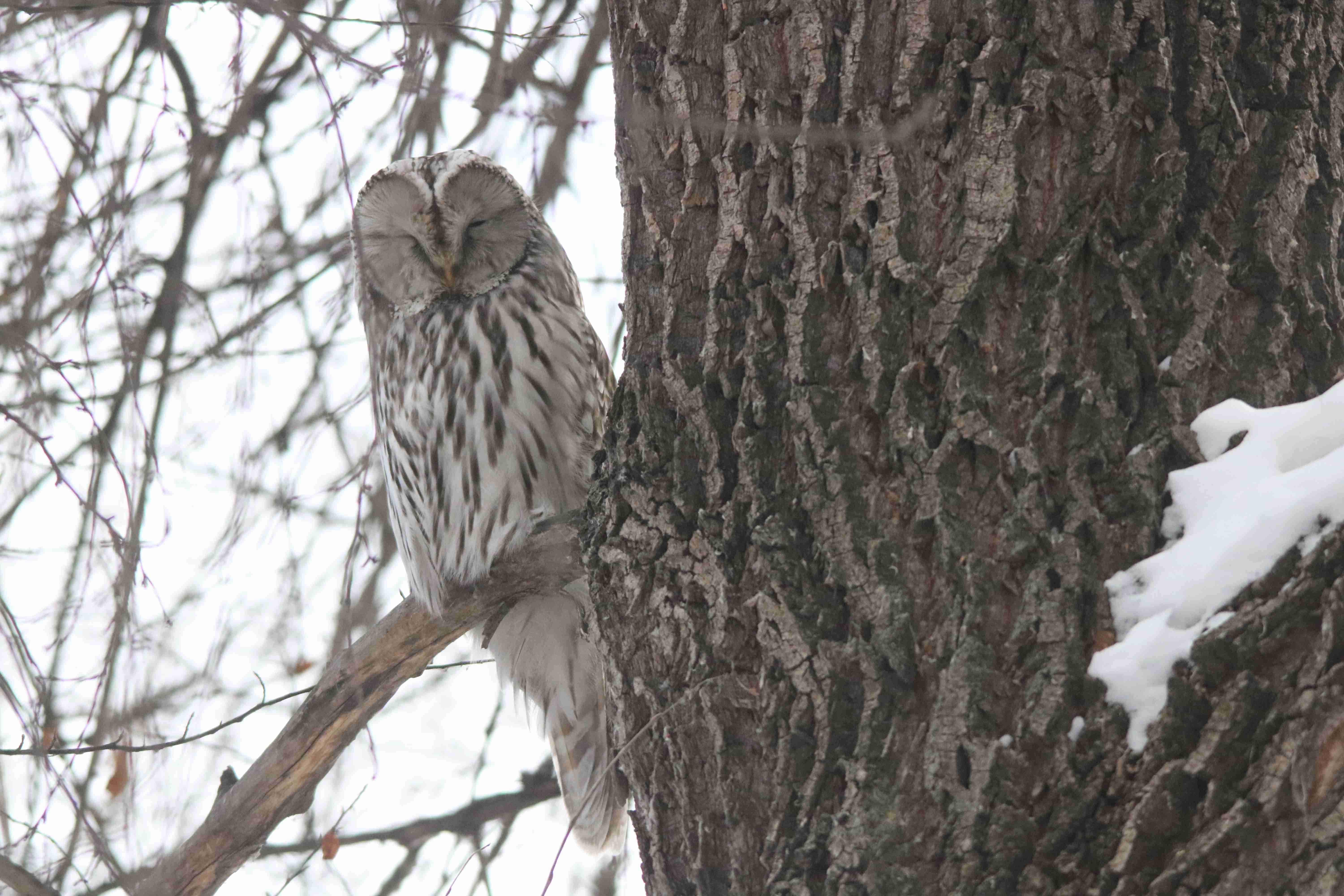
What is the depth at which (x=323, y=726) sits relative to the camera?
2.69m

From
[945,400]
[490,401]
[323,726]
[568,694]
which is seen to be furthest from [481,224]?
[945,400]

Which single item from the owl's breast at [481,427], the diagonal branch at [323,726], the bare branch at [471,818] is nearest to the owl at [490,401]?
the owl's breast at [481,427]

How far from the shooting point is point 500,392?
10.7ft

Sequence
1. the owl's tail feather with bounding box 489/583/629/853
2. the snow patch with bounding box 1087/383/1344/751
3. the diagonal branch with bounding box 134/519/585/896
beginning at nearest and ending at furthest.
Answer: the snow patch with bounding box 1087/383/1344/751 < the diagonal branch with bounding box 134/519/585/896 < the owl's tail feather with bounding box 489/583/629/853

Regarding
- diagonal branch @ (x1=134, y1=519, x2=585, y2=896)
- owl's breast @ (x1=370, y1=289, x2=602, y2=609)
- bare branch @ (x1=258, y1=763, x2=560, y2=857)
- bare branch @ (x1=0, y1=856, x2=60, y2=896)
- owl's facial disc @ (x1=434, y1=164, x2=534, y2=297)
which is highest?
owl's facial disc @ (x1=434, y1=164, x2=534, y2=297)

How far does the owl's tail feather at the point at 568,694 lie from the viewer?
3451 millimetres

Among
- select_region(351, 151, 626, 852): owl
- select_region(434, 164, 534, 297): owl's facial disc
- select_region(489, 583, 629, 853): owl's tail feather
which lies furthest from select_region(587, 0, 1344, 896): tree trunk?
select_region(434, 164, 534, 297): owl's facial disc

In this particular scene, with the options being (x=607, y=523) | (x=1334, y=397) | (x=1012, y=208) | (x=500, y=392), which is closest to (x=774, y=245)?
(x=1012, y=208)

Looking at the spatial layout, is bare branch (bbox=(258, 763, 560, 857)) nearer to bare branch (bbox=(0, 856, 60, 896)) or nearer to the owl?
the owl

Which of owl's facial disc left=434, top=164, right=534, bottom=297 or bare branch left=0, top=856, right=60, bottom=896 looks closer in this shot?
bare branch left=0, top=856, right=60, bottom=896

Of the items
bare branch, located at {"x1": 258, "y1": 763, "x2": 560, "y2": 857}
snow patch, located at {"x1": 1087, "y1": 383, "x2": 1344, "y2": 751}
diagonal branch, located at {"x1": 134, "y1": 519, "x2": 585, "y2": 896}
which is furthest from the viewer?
bare branch, located at {"x1": 258, "y1": 763, "x2": 560, "y2": 857}

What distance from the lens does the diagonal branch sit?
262 centimetres

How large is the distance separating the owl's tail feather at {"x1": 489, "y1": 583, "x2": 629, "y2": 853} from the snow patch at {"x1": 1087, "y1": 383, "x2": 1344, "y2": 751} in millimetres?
1961

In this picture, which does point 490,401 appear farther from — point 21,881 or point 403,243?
point 21,881
